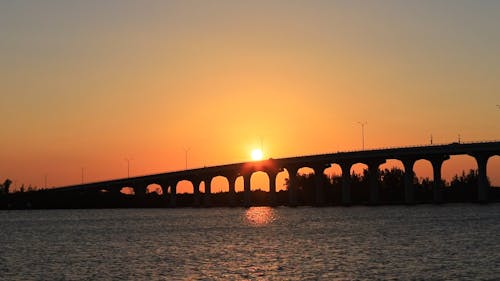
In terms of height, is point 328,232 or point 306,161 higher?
point 306,161

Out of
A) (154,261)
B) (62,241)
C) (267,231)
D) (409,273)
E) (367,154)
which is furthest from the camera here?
(367,154)

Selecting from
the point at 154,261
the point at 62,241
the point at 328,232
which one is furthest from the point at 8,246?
the point at 328,232

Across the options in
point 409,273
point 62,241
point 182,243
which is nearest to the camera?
point 409,273

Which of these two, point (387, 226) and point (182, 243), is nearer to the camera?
point (182, 243)

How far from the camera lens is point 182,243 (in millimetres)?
87938

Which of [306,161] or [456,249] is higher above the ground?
[306,161]

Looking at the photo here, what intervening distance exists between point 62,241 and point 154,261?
31.3 metres

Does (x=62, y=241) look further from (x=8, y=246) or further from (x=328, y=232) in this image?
(x=328, y=232)

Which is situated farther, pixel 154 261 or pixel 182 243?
pixel 182 243

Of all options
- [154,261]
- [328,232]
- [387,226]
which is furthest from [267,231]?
[154,261]

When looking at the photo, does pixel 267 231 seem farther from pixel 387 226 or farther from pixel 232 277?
pixel 232 277

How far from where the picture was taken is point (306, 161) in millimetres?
197250

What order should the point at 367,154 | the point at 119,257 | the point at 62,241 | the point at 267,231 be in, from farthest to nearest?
the point at 367,154
the point at 267,231
the point at 62,241
the point at 119,257

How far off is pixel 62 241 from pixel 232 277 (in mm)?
44810
